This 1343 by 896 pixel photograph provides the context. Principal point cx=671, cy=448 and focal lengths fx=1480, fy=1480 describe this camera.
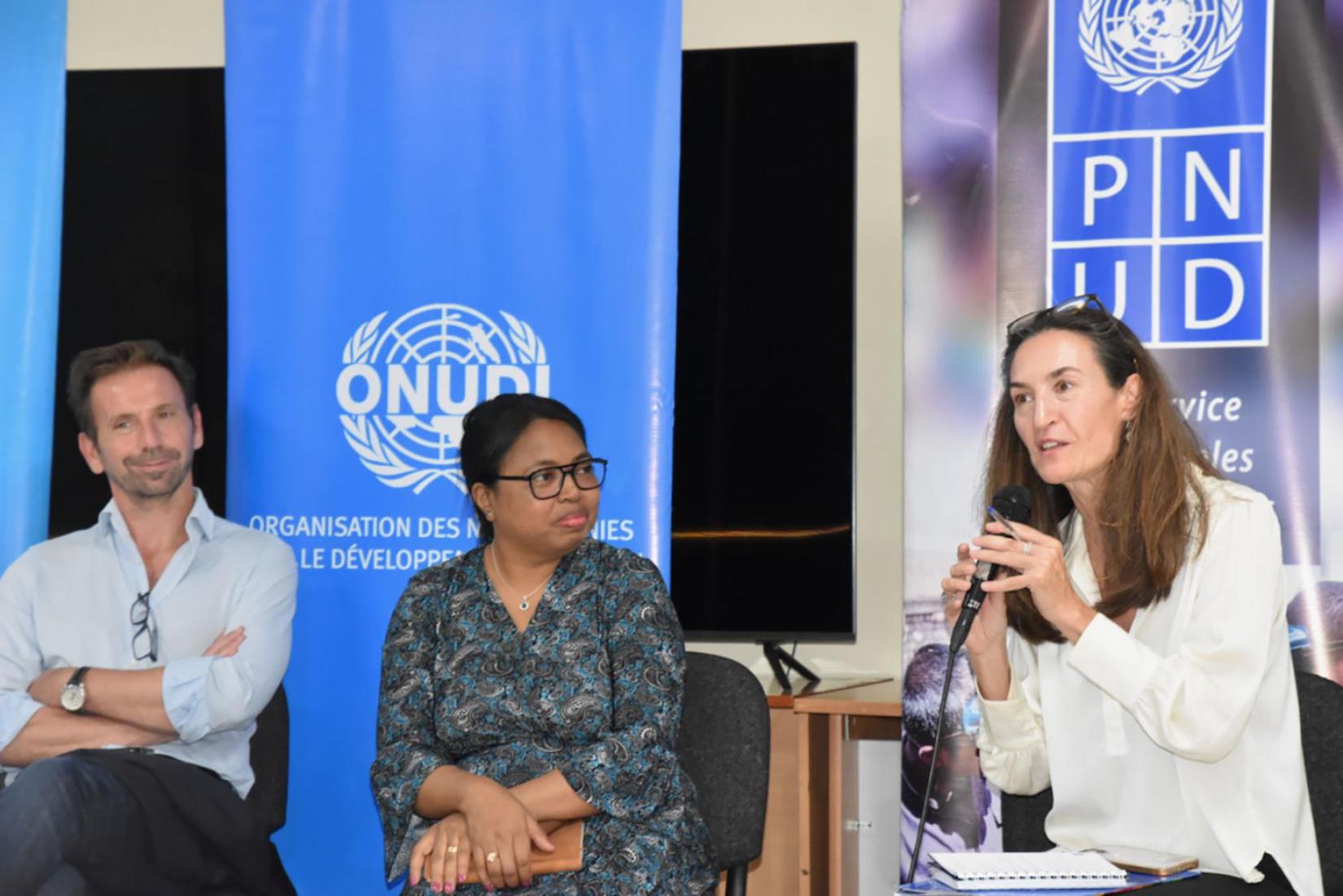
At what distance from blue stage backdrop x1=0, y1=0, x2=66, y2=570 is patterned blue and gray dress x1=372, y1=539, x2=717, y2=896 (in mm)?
1644

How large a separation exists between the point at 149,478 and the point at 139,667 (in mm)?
473

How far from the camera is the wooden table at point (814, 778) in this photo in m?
3.69

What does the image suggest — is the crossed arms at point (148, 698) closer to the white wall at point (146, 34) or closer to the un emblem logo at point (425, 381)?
the un emblem logo at point (425, 381)

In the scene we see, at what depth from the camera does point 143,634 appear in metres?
3.51

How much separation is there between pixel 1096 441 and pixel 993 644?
1.32 ft

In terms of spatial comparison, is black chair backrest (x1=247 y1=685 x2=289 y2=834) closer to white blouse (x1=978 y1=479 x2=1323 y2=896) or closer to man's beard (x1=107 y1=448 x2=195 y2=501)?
man's beard (x1=107 y1=448 x2=195 y2=501)

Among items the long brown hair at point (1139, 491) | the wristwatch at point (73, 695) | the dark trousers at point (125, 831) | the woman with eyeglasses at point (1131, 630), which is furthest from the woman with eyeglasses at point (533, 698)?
the wristwatch at point (73, 695)

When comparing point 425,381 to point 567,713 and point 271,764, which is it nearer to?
point 271,764

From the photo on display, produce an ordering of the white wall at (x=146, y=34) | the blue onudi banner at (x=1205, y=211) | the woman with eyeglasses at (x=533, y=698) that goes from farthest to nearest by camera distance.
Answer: the white wall at (x=146, y=34) < the blue onudi banner at (x=1205, y=211) < the woman with eyeglasses at (x=533, y=698)

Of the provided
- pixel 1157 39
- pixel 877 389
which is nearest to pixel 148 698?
pixel 877 389

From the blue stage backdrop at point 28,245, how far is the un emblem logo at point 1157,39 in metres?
2.82

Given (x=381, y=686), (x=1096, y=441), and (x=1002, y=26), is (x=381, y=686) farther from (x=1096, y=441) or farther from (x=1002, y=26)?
(x=1002, y=26)

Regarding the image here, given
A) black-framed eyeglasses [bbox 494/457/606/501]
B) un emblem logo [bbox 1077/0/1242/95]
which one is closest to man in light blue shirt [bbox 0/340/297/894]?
black-framed eyeglasses [bbox 494/457/606/501]

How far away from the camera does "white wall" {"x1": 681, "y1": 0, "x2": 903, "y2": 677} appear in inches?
176
